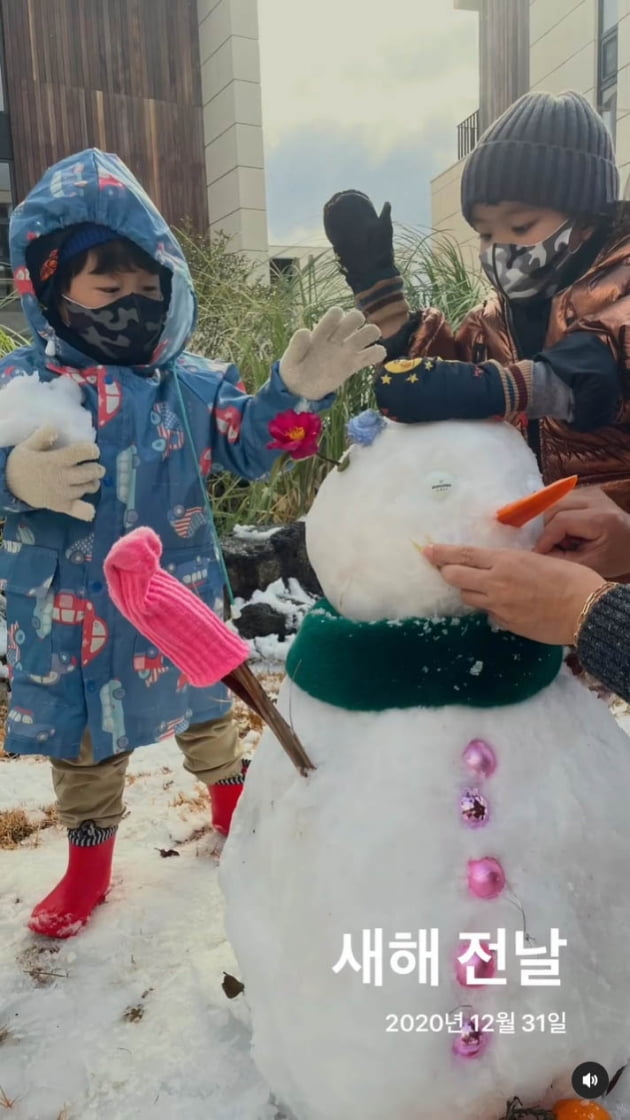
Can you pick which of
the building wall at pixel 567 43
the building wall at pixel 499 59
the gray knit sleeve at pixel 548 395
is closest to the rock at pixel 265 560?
the gray knit sleeve at pixel 548 395

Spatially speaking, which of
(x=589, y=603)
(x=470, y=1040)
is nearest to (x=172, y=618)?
(x=589, y=603)

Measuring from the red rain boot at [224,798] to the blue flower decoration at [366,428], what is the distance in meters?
0.95

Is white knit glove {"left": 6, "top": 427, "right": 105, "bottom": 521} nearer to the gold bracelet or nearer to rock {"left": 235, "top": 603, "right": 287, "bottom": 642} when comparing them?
the gold bracelet

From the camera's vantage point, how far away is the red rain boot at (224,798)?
5.58ft

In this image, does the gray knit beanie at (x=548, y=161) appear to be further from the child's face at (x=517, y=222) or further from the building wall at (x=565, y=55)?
the building wall at (x=565, y=55)

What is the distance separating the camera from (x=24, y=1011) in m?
1.24

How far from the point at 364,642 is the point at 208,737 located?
2.81 ft

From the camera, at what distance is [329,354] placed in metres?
1.30

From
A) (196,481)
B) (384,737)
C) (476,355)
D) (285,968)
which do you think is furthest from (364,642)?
(196,481)

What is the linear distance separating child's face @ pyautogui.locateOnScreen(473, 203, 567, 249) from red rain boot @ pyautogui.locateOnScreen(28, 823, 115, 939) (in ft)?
3.89

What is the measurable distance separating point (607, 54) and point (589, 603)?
18.8 feet

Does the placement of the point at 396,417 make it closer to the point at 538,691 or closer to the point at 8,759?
the point at 538,691

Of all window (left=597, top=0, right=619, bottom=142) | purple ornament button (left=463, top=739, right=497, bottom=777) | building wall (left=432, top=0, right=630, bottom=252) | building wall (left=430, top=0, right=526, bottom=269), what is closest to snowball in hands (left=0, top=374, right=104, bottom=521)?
purple ornament button (left=463, top=739, right=497, bottom=777)

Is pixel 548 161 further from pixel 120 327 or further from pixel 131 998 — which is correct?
pixel 131 998
